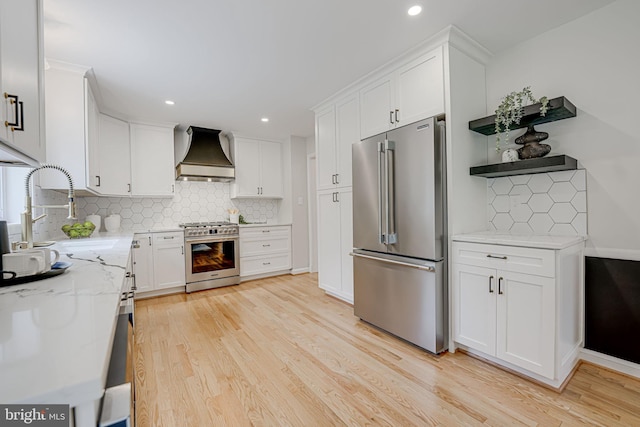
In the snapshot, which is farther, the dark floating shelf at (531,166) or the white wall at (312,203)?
the white wall at (312,203)

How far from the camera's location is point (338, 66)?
258 centimetres

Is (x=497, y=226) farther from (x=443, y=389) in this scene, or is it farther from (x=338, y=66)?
(x=338, y=66)

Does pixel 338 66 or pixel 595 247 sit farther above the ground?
pixel 338 66

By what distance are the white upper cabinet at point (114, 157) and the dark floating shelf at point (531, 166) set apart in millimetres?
3995

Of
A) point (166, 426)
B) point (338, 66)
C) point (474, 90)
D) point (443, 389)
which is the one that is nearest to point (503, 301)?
point (443, 389)

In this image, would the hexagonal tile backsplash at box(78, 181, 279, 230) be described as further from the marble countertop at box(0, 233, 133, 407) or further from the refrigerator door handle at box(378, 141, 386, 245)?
the marble countertop at box(0, 233, 133, 407)

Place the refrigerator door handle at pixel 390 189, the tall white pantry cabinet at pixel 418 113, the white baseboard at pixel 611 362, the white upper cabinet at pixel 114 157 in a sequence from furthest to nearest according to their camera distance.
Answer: the white upper cabinet at pixel 114 157
the refrigerator door handle at pixel 390 189
the tall white pantry cabinet at pixel 418 113
the white baseboard at pixel 611 362

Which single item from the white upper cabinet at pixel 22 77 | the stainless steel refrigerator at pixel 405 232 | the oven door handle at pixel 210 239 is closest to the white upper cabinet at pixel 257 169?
the oven door handle at pixel 210 239

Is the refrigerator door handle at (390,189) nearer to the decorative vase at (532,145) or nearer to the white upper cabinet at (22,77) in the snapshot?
the decorative vase at (532,145)

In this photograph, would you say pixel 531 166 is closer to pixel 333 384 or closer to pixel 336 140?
pixel 336 140

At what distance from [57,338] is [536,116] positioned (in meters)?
2.79

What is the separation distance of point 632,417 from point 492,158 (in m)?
1.87

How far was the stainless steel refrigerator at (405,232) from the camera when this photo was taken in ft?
6.84

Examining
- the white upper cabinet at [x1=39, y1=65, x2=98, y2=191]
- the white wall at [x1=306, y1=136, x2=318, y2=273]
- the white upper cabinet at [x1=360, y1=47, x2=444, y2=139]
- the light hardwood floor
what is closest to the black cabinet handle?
the light hardwood floor
